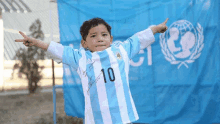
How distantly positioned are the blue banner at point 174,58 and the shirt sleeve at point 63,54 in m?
1.67

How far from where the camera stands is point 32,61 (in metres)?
7.56

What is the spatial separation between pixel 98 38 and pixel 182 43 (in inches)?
70.9

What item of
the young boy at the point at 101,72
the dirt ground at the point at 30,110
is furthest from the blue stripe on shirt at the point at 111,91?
the dirt ground at the point at 30,110

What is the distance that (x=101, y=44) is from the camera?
142cm

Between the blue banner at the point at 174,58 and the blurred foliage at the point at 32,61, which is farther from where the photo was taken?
the blurred foliage at the point at 32,61

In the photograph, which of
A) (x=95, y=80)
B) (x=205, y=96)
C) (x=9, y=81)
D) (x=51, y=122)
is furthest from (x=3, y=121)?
(x=205, y=96)

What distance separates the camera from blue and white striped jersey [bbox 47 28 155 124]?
1323 millimetres

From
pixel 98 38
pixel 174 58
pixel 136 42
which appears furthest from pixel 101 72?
pixel 174 58

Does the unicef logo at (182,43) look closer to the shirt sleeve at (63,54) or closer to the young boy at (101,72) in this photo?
the young boy at (101,72)

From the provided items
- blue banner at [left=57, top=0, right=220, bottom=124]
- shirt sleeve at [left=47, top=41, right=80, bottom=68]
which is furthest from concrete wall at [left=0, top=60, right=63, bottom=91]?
shirt sleeve at [left=47, top=41, right=80, bottom=68]

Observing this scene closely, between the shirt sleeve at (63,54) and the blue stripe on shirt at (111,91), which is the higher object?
the shirt sleeve at (63,54)

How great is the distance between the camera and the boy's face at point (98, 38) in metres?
1.42

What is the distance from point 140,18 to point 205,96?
1494 mm

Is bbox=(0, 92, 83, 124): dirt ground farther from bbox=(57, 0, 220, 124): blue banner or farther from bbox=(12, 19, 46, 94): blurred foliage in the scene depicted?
bbox=(57, 0, 220, 124): blue banner
